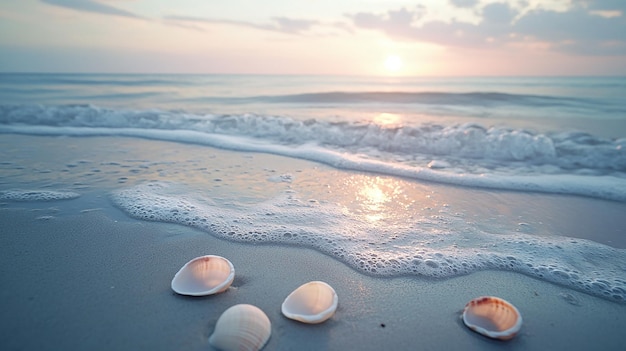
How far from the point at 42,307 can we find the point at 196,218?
4.48 ft

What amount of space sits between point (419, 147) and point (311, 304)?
4819 mm

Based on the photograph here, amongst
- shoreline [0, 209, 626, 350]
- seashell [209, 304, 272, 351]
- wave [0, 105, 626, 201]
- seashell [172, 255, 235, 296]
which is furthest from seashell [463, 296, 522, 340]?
wave [0, 105, 626, 201]

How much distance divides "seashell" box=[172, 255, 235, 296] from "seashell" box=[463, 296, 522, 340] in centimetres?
138

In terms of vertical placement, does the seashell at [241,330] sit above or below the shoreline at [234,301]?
above

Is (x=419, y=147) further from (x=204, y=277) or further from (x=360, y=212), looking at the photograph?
(x=204, y=277)

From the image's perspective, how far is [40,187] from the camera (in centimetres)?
380

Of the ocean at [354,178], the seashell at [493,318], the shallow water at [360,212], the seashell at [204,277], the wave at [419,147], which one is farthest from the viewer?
the wave at [419,147]

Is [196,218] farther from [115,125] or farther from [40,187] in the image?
[115,125]

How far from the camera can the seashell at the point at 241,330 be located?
1.71m

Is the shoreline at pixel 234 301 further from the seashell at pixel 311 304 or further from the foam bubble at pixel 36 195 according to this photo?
the foam bubble at pixel 36 195

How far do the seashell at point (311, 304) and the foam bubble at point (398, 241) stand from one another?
0.57m

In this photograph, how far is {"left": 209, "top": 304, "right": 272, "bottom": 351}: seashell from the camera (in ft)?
5.60

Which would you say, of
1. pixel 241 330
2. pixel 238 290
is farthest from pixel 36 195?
pixel 241 330

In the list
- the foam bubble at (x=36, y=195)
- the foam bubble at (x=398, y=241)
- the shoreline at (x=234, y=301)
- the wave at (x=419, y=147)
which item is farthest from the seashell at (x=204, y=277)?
the wave at (x=419, y=147)
